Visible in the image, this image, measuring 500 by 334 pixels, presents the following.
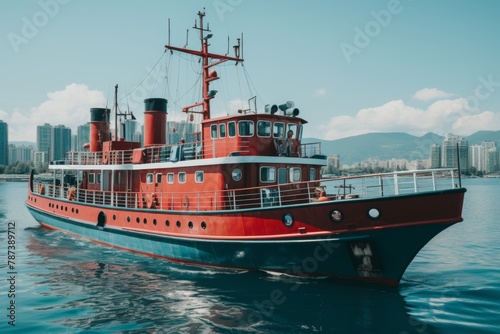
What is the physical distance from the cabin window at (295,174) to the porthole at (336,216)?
3845 millimetres

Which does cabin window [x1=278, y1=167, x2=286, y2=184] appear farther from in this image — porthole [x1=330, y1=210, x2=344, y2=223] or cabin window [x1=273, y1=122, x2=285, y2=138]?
porthole [x1=330, y1=210, x2=344, y2=223]

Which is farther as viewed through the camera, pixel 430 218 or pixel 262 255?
pixel 262 255

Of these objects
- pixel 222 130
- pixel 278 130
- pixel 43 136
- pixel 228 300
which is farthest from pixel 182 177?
pixel 43 136

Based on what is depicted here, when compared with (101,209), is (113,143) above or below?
above

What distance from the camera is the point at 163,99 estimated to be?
21562 millimetres

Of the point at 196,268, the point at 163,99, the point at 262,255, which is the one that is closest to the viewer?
the point at 262,255

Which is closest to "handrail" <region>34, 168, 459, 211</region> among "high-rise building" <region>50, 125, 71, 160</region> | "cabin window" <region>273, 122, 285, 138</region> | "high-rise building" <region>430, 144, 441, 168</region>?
"cabin window" <region>273, 122, 285, 138</region>

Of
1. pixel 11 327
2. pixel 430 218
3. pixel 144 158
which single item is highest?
pixel 144 158

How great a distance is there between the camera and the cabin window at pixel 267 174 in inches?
605

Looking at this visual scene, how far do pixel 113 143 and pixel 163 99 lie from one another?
3.67 m

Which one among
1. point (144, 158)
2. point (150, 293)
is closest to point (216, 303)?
point (150, 293)

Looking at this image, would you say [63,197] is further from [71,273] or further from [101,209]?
[71,273]

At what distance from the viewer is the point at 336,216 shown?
40.4 feet

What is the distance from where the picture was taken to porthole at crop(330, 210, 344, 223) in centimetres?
1222
